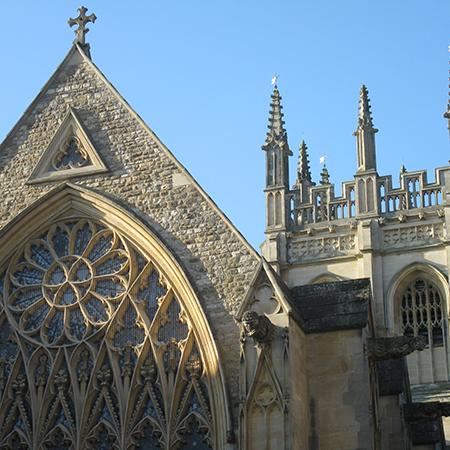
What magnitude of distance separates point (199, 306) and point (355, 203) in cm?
2171

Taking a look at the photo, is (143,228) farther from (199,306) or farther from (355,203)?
(355,203)

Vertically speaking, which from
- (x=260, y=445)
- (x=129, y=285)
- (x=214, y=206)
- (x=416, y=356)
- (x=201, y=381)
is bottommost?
(x=260, y=445)

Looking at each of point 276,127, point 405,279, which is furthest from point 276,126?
point 405,279

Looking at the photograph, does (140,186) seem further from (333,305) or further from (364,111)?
(364,111)

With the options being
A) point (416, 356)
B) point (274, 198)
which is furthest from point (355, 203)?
point (416, 356)

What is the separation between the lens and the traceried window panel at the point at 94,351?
1659 cm

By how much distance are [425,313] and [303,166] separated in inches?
410

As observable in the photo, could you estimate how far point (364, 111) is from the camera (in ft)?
128

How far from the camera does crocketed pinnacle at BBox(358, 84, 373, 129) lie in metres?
38.7

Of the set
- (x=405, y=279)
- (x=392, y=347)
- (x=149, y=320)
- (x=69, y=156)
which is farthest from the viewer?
(x=405, y=279)

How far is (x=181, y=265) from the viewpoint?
17.2 m

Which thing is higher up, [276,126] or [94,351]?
[276,126]

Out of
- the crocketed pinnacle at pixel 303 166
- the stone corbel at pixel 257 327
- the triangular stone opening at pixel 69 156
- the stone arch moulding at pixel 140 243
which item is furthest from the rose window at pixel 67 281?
the crocketed pinnacle at pixel 303 166

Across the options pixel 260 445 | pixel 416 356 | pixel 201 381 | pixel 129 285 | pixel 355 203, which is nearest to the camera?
pixel 260 445
